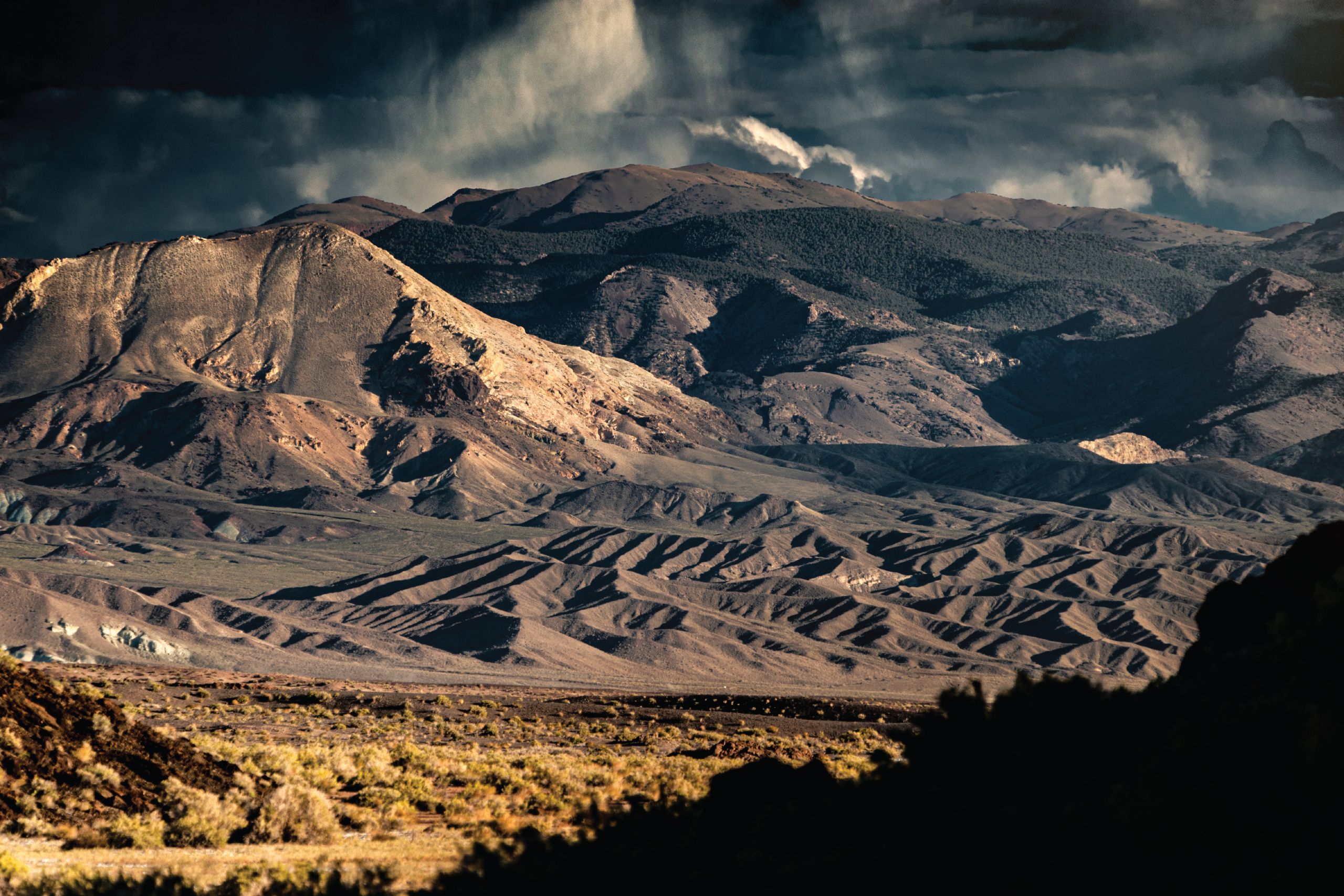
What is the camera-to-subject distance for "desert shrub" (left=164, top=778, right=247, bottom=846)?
22.0 meters

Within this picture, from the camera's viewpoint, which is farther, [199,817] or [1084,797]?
[199,817]

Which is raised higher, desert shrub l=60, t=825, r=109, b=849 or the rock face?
the rock face

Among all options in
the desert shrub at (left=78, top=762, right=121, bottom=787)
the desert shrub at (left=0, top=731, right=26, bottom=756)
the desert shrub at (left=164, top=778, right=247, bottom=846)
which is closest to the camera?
the desert shrub at (left=164, top=778, right=247, bottom=846)

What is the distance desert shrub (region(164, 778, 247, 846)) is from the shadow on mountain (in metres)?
5.96

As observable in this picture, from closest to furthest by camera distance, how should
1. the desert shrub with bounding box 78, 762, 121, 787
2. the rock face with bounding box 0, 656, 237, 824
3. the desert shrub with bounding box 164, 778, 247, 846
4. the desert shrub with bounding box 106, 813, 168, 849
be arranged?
1. the desert shrub with bounding box 106, 813, 168, 849
2. the desert shrub with bounding box 164, 778, 247, 846
3. the rock face with bounding box 0, 656, 237, 824
4. the desert shrub with bounding box 78, 762, 121, 787

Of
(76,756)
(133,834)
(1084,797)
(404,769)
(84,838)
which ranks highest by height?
(1084,797)

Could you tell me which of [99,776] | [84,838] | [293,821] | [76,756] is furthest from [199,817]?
[76,756]

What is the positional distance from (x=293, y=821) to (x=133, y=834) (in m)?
2.69

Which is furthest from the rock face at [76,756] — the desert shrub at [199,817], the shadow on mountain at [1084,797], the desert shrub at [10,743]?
the shadow on mountain at [1084,797]

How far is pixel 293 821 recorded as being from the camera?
910 inches

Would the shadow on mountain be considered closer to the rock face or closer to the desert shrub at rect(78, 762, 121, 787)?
the rock face

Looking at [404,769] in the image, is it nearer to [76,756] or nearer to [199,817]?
[76,756]

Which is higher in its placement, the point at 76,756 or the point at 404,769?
the point at 76,756

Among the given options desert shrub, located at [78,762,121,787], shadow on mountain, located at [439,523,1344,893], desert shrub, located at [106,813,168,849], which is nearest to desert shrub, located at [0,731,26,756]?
desert shrub, located at [78,762,121,787]
